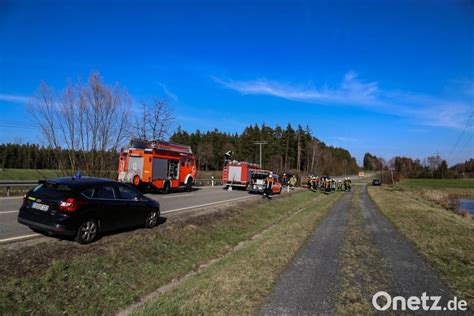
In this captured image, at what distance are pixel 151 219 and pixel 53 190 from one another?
3.28 metres

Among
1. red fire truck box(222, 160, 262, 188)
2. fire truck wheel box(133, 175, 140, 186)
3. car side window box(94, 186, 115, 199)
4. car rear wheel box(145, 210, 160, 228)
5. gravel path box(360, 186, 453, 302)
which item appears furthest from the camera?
red fire truck box(222, 160, 262, 188)

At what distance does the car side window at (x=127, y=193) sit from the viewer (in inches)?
356

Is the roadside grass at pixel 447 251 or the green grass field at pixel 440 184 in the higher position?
the green grass field at pixel 440 184

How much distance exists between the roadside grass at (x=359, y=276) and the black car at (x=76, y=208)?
19.1 feet

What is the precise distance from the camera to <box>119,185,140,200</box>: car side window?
905 cm

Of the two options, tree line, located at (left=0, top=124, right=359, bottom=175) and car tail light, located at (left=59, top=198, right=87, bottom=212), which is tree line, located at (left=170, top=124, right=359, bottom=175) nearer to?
tree line, located at (left=0, top=124, right=359, bottom=175)

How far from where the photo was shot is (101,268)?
6691mm

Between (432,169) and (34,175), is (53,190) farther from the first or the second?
(432,169)

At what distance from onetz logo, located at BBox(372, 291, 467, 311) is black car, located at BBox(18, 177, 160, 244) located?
252 inches

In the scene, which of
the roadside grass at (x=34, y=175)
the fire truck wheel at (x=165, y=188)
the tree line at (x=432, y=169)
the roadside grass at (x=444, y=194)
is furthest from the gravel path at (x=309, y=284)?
the tree line at (x=432, y=169)

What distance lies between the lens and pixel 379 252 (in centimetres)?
888

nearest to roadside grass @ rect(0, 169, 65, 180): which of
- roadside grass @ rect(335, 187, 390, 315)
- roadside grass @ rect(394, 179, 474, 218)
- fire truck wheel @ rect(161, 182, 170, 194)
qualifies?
fire truck wheel @ rect(161, 182, 170, 194)

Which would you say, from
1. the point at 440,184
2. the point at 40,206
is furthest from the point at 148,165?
the point at 440,184

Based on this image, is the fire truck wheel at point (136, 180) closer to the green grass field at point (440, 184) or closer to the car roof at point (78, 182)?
the car roof at point (78, 182)
